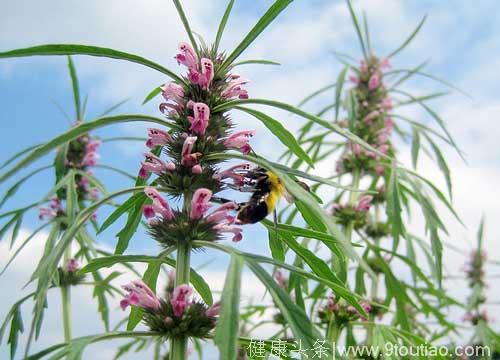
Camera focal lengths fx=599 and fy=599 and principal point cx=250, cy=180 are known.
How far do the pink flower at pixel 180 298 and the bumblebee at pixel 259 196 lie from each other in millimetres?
328

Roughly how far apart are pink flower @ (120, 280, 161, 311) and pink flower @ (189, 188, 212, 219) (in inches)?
11.8

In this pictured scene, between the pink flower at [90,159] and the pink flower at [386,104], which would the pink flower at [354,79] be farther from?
the pink flower at [90,159]

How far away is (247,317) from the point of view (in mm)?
5910

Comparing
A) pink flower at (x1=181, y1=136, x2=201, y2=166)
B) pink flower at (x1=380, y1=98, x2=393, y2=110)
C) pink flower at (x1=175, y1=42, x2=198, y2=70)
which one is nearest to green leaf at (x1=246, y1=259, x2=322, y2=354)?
pink flower at (x1=181, y1=136, x2=201, y2=166)

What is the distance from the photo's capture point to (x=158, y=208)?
2123 millimetres

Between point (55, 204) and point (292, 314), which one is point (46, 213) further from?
point (292, 314)

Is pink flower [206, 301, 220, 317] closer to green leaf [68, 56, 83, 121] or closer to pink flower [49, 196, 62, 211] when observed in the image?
green leaf [68, 56, 83, 121]

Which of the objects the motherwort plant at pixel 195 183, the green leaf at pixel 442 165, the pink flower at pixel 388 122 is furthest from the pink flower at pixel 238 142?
the pink flower at pixel 388 122

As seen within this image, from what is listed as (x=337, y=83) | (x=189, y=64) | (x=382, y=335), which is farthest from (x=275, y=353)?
(x=337, y=83)

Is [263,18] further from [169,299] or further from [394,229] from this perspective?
[394,229]

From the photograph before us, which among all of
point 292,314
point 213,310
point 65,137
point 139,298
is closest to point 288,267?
point 292,314

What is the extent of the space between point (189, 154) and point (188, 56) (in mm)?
396

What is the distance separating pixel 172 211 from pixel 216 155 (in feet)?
0.88

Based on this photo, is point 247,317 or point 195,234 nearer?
point 195,234
